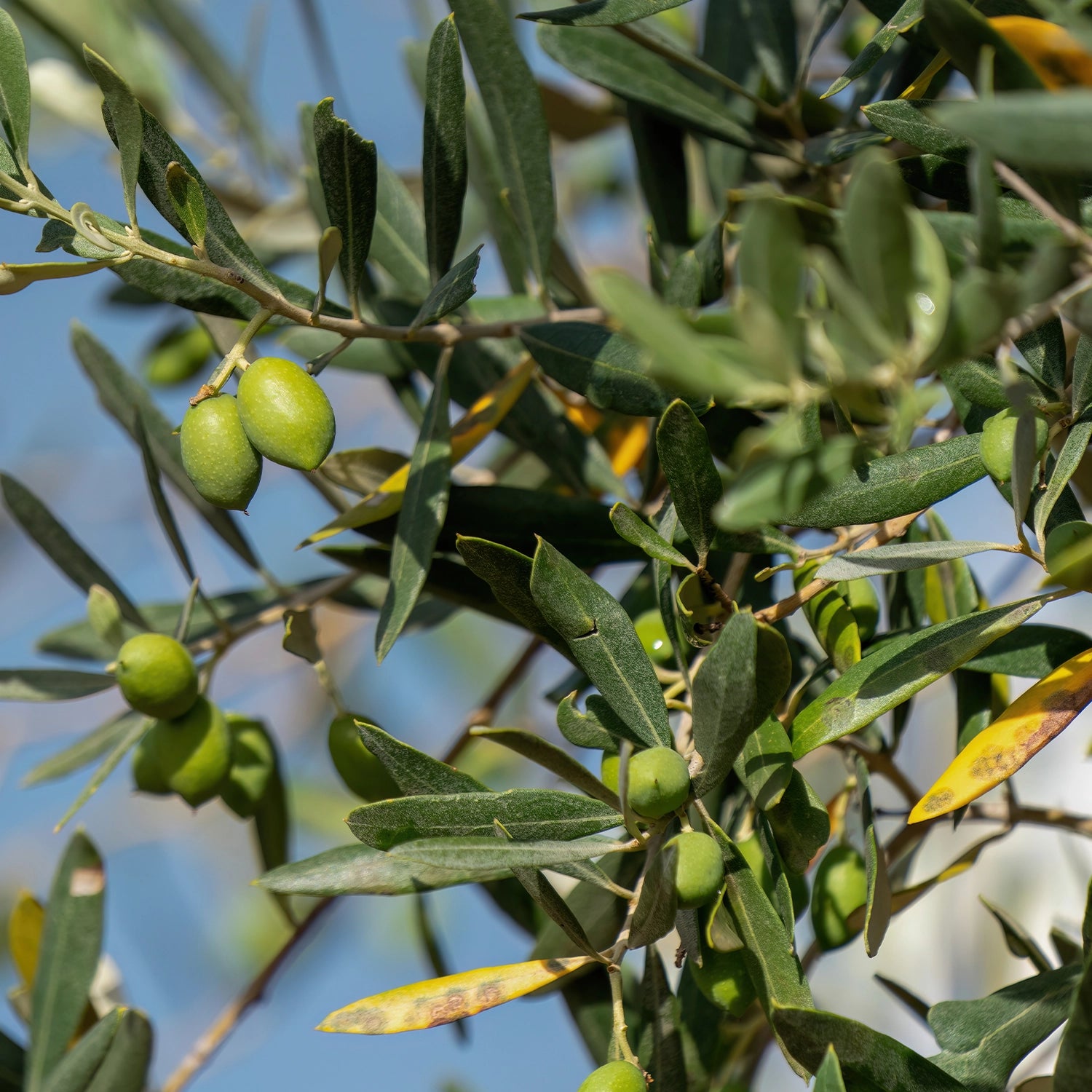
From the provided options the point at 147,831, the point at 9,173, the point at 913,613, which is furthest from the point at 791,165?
the point at 147,831

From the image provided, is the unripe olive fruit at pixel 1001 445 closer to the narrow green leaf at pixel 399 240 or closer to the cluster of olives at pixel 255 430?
the cluster of olives at pixel 255 430

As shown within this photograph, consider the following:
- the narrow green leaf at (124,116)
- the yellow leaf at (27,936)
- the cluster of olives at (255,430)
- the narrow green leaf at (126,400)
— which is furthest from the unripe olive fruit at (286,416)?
the yellow leaf at (27,936)

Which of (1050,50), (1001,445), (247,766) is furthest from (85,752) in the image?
(1050,50)

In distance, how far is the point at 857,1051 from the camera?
666mm

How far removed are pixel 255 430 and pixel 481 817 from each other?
29 cm

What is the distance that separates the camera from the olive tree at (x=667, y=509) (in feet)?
1.60

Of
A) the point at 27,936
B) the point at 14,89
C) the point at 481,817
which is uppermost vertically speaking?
the point at 14,89

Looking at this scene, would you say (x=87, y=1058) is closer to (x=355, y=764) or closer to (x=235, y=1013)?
(x=235, y=1013)

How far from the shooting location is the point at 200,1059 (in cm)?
120

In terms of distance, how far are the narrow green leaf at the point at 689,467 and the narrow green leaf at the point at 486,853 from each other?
9.2 inches

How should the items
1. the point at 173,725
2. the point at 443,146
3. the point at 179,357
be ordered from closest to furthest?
the point at 443,146
the point at 173,725
the point at 179,357

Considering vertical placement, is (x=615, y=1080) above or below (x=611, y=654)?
below

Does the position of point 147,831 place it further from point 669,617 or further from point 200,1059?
point 669,617

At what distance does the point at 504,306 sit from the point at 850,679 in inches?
24.1
